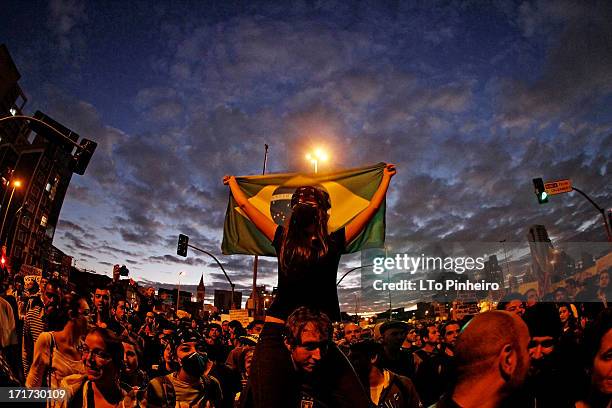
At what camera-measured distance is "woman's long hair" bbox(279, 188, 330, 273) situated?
9.36 ft

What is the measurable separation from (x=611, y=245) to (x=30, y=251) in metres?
102

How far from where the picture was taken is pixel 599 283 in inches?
526

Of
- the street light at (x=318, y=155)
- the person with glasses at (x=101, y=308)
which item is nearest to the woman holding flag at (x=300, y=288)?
the person with glasses at (x=101, y=308)

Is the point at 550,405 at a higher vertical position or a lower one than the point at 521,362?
lower

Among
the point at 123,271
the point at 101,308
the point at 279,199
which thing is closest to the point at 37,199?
the point at 123,271

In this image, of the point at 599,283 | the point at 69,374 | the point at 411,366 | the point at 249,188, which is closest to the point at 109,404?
the point at 69,374

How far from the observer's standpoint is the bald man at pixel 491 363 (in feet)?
5.23

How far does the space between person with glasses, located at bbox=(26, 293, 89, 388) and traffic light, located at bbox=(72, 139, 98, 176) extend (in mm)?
11741

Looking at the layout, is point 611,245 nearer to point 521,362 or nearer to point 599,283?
point 599,283

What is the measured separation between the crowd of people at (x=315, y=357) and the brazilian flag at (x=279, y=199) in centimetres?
169

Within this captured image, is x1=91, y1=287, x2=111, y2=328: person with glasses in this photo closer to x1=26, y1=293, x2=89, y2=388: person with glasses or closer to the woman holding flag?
x1=26, y1=293, x2=89, y2=388: person with glasses

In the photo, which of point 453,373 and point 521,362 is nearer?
point 521,362

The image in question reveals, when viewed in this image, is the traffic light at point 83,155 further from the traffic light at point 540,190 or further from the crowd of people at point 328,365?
the traffic light at point 540,190

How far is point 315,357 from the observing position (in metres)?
2.66
